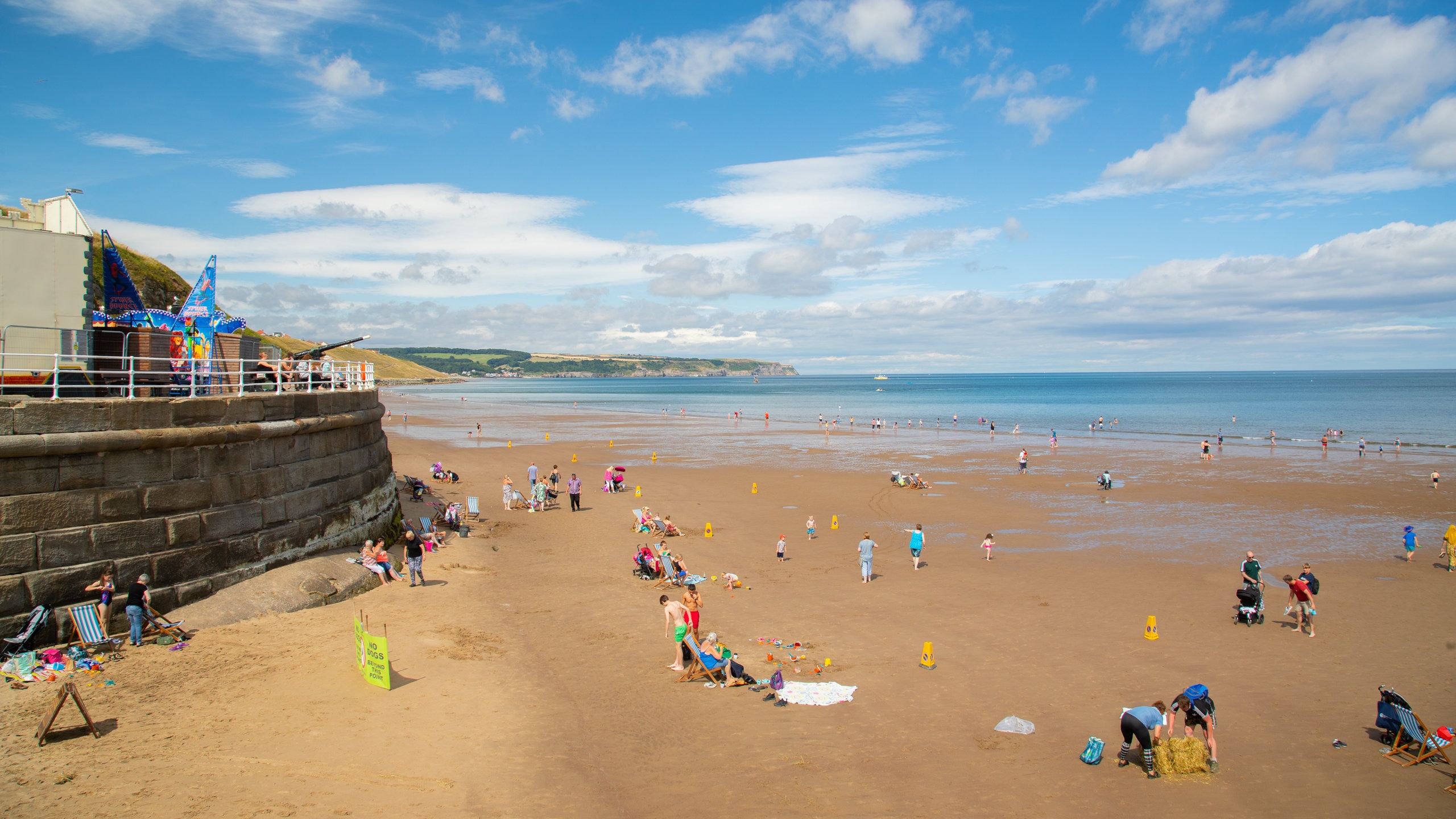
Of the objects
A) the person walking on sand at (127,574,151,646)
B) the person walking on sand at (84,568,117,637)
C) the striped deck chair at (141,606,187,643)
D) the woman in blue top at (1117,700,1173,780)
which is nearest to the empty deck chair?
the person walking on sand at (84,568,117,637)

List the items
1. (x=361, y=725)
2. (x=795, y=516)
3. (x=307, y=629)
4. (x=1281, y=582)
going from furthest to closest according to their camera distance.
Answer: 1. (x=795, y=516)
2. (x=1281, y=582)
3. (x=307, y=629)
4. (x=361, y=725)

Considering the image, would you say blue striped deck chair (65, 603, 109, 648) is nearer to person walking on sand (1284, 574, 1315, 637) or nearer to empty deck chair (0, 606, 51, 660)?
empty deck chair (0, 606, 51, 660)

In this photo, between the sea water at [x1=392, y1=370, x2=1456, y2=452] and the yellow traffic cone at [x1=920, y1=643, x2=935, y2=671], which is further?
the sea water at [x1=392, y1=370, x2=1456, y2=452]

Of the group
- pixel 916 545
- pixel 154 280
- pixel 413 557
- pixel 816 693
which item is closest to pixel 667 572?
pixel 413 557

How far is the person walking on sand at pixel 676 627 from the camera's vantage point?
1165 cm

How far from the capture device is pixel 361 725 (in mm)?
9320

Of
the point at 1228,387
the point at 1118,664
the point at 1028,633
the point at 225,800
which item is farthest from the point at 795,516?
the point at 1228,387

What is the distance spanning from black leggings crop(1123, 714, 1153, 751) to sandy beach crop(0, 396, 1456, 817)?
0.38 meters

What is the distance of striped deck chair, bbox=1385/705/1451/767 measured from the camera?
29.6 ft

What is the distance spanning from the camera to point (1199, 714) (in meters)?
9.19

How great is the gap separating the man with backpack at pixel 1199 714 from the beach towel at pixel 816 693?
421 centimetres

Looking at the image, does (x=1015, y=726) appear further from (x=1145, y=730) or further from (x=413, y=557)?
(x=413, y=557)

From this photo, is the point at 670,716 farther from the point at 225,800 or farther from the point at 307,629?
the point at 307,629

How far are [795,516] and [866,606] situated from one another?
9.98 metres
